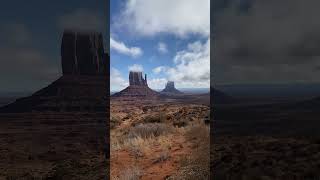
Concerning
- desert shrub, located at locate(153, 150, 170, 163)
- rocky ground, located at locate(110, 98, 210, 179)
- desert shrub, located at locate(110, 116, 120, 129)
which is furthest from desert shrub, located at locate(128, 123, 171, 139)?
desert shrub, located at locate(110, 116, 120, 129)

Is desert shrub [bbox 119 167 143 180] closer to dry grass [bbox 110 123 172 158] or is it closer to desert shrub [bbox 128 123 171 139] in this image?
dry grass [bbox 110 123 172 158]

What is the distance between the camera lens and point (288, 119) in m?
9.12

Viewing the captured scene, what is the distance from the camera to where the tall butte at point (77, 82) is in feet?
31.8

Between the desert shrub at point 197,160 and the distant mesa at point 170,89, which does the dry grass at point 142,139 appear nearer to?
the desert shrub at point 197,160

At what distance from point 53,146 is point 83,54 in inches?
97.5

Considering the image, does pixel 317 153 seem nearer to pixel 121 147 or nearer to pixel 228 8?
pixel 228 8

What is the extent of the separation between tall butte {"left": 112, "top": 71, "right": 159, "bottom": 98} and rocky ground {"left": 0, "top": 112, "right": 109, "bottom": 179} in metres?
51.3

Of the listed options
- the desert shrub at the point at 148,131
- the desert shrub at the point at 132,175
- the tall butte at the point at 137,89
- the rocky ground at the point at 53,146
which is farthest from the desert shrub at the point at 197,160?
the tall butte at the point at 137,89

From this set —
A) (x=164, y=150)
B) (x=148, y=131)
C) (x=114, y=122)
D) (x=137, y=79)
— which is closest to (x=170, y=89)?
(x=137, y=79)

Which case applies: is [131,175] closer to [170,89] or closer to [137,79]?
[137,79]

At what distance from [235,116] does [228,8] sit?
2517 millimetres

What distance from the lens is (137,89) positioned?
65.6 m

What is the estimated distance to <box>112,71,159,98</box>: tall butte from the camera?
63184 millimetres

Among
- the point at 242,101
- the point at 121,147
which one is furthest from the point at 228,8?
the point at 121,147
